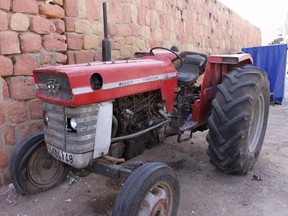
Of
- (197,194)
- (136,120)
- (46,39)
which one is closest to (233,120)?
(197,194)

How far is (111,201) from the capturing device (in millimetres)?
3049

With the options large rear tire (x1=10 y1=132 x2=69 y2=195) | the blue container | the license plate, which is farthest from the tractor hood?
the blue container

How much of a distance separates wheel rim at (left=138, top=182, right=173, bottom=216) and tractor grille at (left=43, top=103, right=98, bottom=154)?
1.88 feet

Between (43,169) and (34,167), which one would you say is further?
(43,169)

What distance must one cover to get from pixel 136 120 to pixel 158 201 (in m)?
0.88

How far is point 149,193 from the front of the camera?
90.9 inches

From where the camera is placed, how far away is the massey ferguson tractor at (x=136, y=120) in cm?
229

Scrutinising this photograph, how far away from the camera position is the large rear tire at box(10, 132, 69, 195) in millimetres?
2883

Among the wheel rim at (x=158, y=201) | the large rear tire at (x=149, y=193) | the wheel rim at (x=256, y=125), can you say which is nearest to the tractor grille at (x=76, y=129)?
the large rear tire at (x=149, y=193)

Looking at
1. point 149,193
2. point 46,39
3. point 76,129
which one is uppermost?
point 46,39

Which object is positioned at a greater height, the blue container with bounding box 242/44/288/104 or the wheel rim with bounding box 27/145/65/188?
the blue container with bounding box 242/44/288/104

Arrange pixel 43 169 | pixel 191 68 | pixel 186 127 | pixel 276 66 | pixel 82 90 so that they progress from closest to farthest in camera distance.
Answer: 1. pixel 82 90
2. pixel 43 169
3. pixel 186 127
4. pixel 191 68
5. pixel 276 66

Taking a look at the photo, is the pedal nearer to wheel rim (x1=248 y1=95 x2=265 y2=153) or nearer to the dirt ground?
the dirt ground

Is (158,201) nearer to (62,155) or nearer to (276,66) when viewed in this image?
(62,155)
